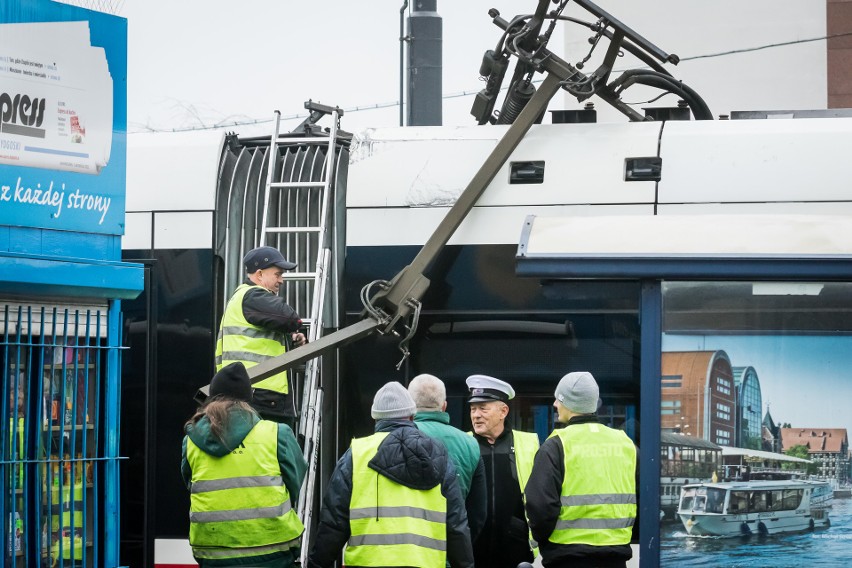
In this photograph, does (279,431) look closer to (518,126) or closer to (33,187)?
(33,187)

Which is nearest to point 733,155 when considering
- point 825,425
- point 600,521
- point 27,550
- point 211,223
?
point 825,425

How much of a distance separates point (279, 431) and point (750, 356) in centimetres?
203

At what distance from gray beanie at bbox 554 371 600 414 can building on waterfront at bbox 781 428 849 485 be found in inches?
31.8

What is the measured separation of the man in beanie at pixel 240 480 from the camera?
5352mm

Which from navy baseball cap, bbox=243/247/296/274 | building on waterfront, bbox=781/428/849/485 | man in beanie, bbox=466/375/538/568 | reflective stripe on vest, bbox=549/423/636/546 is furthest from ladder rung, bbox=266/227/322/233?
building on waterfront, bbox=781/428/849/485

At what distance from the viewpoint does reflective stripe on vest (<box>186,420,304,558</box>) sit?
5387 mm

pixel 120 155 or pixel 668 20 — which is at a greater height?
pixel 668 20

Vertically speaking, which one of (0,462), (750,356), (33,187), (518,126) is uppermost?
(518,126)

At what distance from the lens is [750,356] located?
18.2 feet

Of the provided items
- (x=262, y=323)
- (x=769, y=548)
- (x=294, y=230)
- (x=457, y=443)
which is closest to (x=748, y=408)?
(x=769, y=548)

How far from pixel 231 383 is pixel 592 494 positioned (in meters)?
1.59

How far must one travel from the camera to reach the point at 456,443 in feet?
19.0

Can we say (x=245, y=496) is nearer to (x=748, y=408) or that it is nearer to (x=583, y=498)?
(x=583, y=498)

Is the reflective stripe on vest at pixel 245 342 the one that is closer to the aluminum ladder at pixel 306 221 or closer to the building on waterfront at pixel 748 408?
the aluminum ladder at pixel 306 221
